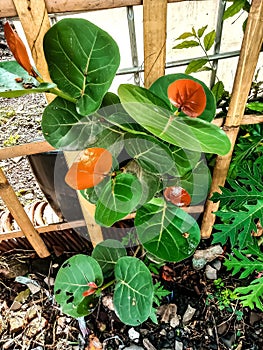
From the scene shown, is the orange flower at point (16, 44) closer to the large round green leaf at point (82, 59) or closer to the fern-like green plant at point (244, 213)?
the large round green leaf at point (82, 59)

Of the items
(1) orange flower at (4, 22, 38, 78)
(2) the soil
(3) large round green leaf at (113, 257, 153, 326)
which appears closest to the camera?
(1) orange flower at (4, 22, 38, 78)

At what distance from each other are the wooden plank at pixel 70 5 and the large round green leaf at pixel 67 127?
0.60ft

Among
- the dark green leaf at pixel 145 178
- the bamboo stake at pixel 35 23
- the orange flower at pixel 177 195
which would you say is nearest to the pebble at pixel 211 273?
the orange flower at pixel 177 195

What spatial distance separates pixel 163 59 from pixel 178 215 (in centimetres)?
39

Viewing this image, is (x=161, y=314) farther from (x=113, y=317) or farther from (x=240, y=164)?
(x=240, y=164)

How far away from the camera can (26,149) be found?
96 cm

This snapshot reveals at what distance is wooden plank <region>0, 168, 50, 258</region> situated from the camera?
1059 millimetres

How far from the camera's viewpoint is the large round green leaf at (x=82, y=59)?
55 cm

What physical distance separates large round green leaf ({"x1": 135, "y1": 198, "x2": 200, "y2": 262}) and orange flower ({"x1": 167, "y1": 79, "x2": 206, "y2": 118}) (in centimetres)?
40

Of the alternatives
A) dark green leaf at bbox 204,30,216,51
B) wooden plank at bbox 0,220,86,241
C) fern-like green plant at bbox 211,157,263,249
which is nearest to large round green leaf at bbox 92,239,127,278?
wooden plank at bbox 0,220,86,241

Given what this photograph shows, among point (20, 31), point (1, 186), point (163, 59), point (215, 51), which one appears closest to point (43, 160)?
point (1, 186)

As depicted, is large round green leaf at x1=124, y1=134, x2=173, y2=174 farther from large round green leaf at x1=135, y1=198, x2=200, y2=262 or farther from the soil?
the soil

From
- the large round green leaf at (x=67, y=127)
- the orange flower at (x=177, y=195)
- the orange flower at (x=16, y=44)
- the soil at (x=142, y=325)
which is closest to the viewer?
the orange flower at (x=16, y=44)

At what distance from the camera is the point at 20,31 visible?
0.94m
